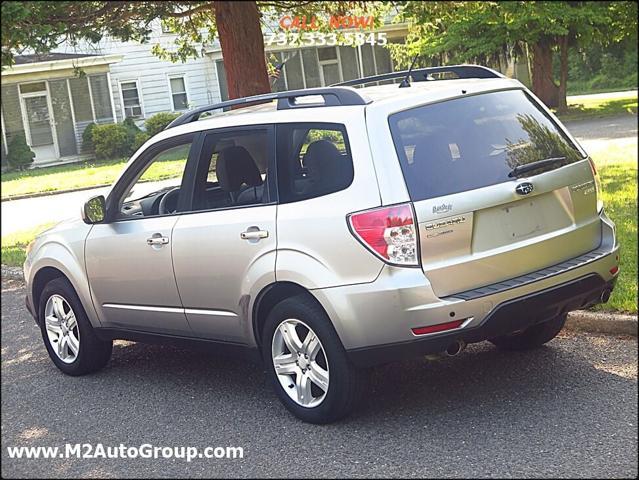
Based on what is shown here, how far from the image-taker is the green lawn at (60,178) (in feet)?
81.5

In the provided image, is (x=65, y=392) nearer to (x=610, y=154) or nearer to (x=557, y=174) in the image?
(x=557, y=174)

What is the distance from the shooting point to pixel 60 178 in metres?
27.4

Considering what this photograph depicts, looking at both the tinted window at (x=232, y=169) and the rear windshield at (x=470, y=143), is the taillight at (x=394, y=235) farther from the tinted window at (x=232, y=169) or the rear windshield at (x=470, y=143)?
the tinted window at (x=232, y=169)

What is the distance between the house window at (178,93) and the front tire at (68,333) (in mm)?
29719

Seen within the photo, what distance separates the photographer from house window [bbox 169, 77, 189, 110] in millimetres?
36500

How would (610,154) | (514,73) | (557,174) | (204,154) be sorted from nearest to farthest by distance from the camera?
Result: 1. (557,174)
2. (204,154)
3. (610,154)
4. (514,73)

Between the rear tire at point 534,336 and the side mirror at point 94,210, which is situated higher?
the side mirror at point 94,210

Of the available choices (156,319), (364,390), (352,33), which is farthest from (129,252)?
(352,33)

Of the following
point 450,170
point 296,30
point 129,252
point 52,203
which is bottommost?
point 52,203

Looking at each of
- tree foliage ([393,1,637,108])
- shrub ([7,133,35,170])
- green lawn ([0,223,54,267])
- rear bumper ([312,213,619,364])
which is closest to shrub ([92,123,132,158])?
shrub ([7,133,35,170])

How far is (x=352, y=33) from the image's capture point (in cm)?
2061

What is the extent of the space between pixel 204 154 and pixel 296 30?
12.5 meters

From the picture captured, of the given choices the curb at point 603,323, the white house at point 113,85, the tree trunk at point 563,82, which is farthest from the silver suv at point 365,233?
the white house at point 113,85

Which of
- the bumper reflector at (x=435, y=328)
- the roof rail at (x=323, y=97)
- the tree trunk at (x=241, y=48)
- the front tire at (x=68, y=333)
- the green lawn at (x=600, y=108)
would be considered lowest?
the green lawn at (x=600, y=108)
